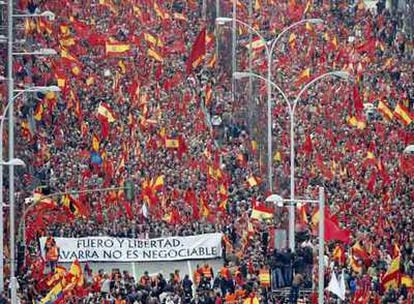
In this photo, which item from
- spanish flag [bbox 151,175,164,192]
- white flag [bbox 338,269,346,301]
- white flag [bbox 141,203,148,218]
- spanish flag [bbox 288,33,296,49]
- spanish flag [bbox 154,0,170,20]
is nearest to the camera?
white flag [bbox 338,269,346,301]

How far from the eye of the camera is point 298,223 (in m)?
60.5

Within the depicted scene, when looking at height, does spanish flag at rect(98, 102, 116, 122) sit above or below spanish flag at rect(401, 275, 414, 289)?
above

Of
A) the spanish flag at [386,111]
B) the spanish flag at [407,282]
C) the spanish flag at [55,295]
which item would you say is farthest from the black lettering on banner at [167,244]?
the spanish flag at [386,111]

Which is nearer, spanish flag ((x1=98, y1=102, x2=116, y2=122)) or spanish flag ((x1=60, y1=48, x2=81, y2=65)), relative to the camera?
spanish flag ((x1=98, y1=102, x2=116, y2=122))

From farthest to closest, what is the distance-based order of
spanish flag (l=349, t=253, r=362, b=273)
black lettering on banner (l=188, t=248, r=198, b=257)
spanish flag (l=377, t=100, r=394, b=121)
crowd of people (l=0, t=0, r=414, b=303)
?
spanish flag (l=377, t=100, r=394, b=121) < black lettering on banner (l=188, t=248, r=198, b=257) < crowd of people (l=0, t=0, r=414, b=303) < spanish flag (l=349, t=253, r=362, b=273)

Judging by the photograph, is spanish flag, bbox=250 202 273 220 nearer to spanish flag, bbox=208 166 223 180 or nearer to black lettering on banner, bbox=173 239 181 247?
black lettering on banner, bbox=173 239 181 247

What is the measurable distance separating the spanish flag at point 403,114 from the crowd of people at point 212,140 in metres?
0.24

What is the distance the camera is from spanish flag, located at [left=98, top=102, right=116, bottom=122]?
6925cm

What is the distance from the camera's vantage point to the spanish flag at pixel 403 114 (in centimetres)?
6450

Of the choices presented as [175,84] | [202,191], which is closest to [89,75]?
[175,84]

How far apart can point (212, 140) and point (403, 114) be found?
355 inches

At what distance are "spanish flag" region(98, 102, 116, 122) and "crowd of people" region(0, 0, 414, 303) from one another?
127mm

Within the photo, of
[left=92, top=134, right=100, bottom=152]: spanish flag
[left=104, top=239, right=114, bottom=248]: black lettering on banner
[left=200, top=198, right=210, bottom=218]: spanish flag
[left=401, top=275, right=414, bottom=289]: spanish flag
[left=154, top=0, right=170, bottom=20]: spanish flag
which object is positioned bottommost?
[left=104, top=239, right=114, bottom=248]: black lettering on banner

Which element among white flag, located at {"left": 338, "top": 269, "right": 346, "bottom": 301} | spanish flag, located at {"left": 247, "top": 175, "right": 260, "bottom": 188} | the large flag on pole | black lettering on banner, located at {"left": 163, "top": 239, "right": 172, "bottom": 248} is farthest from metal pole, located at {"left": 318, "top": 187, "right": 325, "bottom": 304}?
the large flag on pole
